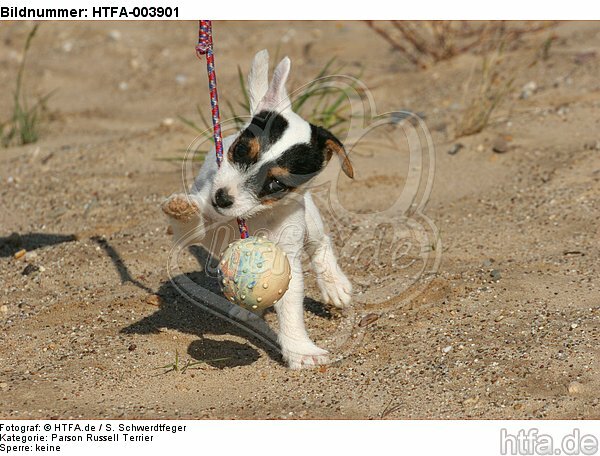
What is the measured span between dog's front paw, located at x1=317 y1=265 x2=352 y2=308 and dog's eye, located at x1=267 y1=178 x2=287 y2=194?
113 centimetres

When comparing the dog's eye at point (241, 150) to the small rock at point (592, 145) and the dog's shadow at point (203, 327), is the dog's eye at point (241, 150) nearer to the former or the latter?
the dog's shadow at point (203, 327)

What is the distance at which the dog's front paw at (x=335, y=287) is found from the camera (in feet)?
17.2

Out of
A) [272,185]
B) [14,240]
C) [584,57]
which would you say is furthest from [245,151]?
[584,57]

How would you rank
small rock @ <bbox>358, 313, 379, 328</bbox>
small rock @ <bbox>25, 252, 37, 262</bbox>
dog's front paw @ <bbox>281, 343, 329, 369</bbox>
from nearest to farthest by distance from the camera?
1. dog's front paw @ <bbox>281, 343, 329, 369</bbox>
2. small rock @ <bbox>358, 313, 379, 328</bbox>
3. small rock @ <bbox>25, 252, 37, 262</bbox>

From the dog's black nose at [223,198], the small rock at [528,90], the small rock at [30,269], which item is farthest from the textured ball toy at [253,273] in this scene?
the small rock at [528,90]

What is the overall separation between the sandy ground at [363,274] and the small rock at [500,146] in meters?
0.05

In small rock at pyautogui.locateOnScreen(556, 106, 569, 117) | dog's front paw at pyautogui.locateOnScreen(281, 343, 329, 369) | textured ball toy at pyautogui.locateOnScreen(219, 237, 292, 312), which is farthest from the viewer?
small rock at pyautogui.locateOnScreen(556, 106, 569, 117)

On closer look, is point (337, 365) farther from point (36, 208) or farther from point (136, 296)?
point (36, 208)

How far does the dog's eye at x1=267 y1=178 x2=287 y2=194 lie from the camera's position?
166 inches

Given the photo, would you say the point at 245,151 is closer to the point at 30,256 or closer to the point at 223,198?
the point at 223,198

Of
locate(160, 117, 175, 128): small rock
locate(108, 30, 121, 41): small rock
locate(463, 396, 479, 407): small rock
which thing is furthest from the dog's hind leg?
locate(108, 30, 121, 41): small rock

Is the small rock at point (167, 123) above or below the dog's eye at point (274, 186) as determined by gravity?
below

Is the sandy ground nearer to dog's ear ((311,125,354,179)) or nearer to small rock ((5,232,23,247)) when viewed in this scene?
small rock ((5,232,23,247))

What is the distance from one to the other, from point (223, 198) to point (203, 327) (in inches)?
47.0
